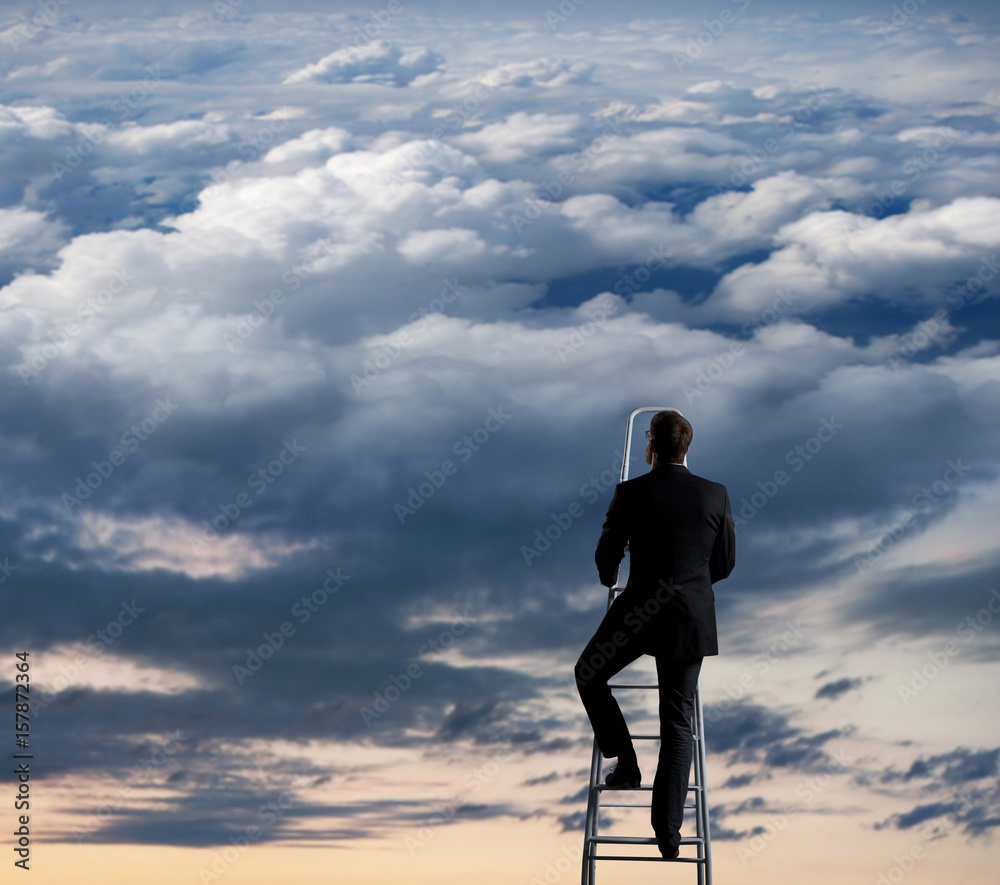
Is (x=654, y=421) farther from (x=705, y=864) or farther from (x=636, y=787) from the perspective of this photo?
(x=705, y=864)

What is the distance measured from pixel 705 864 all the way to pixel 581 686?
1297 millimetres

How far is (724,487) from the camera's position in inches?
259

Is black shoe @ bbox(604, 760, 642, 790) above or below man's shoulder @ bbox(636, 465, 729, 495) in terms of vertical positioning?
below

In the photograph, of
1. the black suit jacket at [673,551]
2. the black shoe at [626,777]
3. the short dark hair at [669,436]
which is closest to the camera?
the black suit jacket at [673,551]

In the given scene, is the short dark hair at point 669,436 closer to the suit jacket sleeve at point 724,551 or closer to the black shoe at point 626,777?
the suit jacket sleeve at point 724,551

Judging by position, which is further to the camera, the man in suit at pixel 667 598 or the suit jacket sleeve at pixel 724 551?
the suit jacket sleeve at pixel 724 551

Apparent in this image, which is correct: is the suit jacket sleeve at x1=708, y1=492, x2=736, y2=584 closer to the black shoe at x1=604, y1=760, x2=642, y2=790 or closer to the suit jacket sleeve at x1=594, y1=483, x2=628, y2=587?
the suit jacket sleeve at x1=594, y1=483, x2=628, y2=587

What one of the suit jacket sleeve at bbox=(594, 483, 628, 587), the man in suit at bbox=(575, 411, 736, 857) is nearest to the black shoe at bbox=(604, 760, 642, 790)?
the man in suit at bbox=(575, 411, 736, 857)

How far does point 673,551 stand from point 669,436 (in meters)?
0.71

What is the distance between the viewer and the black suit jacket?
249 inches

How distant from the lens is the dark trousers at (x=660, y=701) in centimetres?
635

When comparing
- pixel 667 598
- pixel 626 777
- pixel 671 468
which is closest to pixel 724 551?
pixel 667 598

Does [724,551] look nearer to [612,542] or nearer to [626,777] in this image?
[612,542]

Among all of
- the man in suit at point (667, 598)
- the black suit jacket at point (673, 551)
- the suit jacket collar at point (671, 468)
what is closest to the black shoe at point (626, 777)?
the man in suit at point (667, 598)
